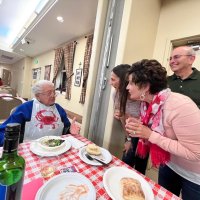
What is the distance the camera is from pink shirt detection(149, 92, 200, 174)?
0.70m

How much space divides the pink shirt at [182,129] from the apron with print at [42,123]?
2.92 feet

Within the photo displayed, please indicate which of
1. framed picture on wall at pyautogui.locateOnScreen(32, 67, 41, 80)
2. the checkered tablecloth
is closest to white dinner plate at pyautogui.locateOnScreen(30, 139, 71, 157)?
the checkered tablecloth

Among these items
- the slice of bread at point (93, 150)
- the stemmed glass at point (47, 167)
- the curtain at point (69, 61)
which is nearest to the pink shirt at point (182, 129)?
the slice of bread at point (93, 150)

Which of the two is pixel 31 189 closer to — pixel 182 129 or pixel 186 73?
pixel 182 129

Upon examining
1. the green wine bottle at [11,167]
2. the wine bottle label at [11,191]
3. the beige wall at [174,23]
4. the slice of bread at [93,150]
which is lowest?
the slice of bread at [93,150]

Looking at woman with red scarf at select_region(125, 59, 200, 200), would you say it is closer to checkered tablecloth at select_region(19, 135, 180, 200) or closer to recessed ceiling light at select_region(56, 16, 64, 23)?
checkered tablecloth at select_region(19, 135, 180, 200)

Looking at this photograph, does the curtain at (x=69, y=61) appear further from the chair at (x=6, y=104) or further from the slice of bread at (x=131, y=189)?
the slice of bread at (x=131, y=189)

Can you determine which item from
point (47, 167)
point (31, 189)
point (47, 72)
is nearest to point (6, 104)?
point (47, 167)

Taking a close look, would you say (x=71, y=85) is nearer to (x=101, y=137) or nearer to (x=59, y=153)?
(x=101, y=137)

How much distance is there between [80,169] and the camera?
29.5 inches

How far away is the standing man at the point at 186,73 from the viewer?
138cm

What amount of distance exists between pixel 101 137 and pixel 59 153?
0.78 m

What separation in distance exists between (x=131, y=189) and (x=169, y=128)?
40 centimetres

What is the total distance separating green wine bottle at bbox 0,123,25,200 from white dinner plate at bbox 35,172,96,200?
160 millimetres
